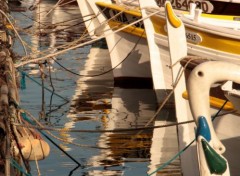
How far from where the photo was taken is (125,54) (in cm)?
1783

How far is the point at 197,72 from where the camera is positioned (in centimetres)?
753

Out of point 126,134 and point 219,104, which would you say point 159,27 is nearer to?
point 126,134

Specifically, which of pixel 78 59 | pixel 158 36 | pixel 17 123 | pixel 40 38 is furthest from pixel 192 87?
pixel 40 38

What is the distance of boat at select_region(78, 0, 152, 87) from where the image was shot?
17.5 m

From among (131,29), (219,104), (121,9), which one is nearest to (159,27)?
(121,9)

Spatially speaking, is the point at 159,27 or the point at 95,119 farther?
the point at 159,27

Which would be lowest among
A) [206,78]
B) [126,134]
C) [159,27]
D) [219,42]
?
[126,134]

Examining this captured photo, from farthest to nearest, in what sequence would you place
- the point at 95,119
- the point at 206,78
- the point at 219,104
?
the point at 95,119 → the point at 219,104 → the point at 206,78

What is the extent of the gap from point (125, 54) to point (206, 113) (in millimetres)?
10382

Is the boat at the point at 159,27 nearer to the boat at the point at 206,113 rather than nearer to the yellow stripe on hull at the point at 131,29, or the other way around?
the yellow stripe on hull at the point at 131,29

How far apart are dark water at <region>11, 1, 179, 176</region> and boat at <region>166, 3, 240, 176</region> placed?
1.02 metres

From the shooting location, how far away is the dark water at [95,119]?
11629 millimetres

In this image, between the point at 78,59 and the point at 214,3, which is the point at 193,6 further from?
the point at 78,59

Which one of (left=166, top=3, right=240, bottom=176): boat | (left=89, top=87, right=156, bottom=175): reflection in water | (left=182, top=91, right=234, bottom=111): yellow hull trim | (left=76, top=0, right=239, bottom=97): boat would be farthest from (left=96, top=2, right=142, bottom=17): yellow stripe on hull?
(left=182, top=91, right=234, bottom=111): yellow hull trim
